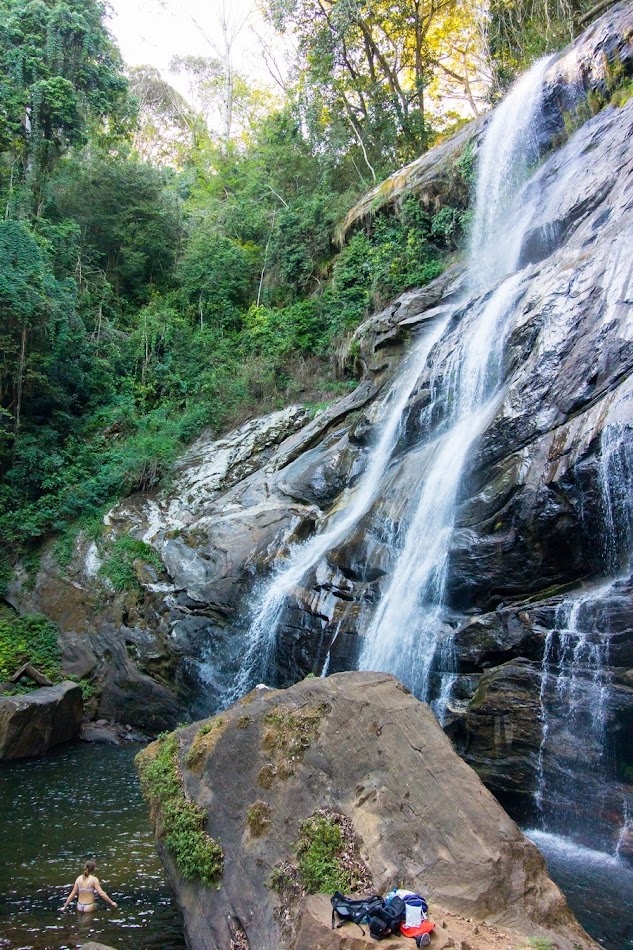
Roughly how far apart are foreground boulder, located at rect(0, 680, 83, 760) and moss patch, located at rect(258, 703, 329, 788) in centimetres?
861

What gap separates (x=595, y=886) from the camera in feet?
23.7

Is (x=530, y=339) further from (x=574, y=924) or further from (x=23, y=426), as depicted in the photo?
(x=23, y=426)

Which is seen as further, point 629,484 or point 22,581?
point 22,581

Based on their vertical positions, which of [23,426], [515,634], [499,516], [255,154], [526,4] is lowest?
[515,634]

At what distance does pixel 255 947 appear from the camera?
5.45 metres

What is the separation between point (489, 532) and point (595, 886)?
4.92 meters

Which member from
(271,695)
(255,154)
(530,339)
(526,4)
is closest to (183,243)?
(255,154)

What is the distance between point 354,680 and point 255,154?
114 ft

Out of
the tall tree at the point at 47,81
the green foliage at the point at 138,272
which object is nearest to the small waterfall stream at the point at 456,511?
the green foliage at the point at 138,272

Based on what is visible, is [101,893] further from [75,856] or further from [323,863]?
[323,863]

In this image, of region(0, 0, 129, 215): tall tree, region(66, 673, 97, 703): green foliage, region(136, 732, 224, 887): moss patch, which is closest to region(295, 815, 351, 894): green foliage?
region(136, 732, 224, 887): moss patch

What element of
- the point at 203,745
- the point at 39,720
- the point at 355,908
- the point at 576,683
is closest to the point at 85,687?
the point at 39,720

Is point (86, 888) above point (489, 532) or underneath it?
underneath

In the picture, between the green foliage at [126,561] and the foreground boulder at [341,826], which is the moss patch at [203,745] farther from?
the green foliage at [126,561]
